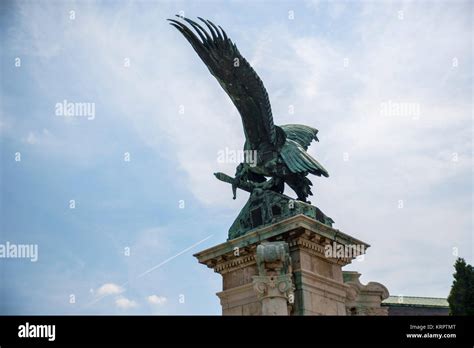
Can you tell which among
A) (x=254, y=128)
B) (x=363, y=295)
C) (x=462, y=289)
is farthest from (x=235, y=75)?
(x=462, y=289)

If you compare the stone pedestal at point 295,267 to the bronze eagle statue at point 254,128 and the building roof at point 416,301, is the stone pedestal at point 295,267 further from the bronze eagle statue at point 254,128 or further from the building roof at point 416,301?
the building roof at point 416,301

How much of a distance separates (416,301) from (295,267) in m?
30.1

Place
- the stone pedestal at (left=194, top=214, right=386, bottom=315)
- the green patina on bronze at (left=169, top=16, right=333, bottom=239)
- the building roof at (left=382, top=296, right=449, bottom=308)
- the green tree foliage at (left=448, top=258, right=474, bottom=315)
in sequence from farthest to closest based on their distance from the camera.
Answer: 1. the building roof at (left=382, top=296, right=449, bottom=308)
2. the green tree foliage at (left=448, top=258, right=474, bottom=315)
3. the green patina on bronze at (left=169, top=16, right=333, bottom=239)
4. the stone pedestal at (left=194, top=214, right=386, bottom=315)

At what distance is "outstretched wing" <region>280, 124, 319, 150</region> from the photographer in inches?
686

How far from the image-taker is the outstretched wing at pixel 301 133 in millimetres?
17422

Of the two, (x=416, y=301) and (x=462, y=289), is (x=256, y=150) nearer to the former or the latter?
(x=462, y=289)

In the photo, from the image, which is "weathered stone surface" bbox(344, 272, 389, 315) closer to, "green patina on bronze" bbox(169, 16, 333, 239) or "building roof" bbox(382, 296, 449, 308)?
"green patina on bronze" bbox(169, 16, 333, 239)

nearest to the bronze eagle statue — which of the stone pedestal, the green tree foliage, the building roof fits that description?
the stone pedestal
